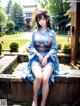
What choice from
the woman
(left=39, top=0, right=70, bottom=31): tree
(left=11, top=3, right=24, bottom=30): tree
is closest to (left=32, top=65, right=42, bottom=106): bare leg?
the woman

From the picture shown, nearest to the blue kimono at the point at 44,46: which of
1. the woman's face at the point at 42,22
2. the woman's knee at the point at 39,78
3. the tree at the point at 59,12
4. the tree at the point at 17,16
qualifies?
the woman's face at the point at 42,22

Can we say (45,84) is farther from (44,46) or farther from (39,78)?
(44,46)

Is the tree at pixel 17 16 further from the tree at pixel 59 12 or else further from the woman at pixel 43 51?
the woman at pixel 43 51

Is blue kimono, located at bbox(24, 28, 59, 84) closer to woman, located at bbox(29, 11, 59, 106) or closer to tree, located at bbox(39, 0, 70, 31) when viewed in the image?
woman, located at bbox(29, 11, 59, 106)

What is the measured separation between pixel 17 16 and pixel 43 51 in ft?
166

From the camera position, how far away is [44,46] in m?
5.25

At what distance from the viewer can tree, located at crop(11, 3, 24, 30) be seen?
55.2 meters

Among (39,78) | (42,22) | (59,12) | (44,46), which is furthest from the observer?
(59,12)

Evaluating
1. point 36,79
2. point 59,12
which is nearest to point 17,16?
point 59,12

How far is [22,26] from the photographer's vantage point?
5706 cm

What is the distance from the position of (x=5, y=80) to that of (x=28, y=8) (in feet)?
233

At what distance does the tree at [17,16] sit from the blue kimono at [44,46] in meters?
49.8

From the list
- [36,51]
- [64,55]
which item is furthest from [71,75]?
[64,55]

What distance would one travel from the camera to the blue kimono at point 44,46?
5.15m
